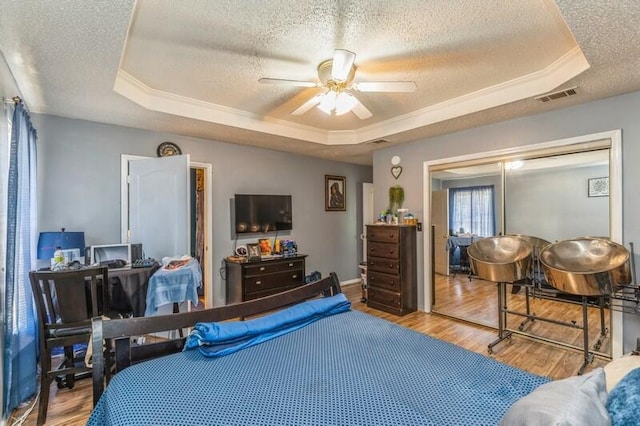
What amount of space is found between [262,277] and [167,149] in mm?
2054

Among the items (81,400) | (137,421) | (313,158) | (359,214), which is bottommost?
(81,400)

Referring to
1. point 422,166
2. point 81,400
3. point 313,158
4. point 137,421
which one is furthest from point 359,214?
point 137,421

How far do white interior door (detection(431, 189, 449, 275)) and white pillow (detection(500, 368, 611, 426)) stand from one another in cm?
331

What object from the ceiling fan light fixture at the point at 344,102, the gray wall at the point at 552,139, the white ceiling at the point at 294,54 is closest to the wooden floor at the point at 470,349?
the gray wall at the point at 552,139

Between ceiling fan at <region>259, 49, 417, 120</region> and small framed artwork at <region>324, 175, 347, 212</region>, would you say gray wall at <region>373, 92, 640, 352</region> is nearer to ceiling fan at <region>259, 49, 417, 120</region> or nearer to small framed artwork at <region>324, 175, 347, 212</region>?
small framed artwork at <region>324, 175, 347, 212</region>

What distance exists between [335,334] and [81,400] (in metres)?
2.10

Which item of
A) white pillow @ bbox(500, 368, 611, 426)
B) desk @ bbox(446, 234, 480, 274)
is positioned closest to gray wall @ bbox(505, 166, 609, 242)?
desk @ bbox(446, 234, 480, 274)

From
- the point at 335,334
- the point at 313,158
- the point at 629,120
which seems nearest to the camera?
the point at 335,334

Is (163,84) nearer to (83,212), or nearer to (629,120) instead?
(83,212)

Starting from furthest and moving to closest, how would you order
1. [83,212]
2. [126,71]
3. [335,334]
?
[83,212]
[126,71]
[335,334]

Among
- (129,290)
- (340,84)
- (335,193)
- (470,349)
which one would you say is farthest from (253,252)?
(470,349)

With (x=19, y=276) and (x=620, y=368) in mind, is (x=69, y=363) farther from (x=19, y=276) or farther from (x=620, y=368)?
(x=620, y=368)

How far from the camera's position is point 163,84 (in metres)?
2.79

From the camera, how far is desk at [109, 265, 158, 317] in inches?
103
